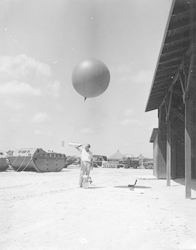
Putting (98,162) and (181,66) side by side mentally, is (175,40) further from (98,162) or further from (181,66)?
(98,162)

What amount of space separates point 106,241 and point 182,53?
6.75 meters

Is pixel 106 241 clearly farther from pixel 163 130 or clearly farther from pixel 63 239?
pixel 163 130

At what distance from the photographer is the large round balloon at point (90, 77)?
10.3m

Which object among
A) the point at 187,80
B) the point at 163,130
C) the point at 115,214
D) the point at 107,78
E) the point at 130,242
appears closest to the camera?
the point at 130,242

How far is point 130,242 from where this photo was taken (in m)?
4.33

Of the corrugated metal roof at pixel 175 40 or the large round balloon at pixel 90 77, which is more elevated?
the corrugated metal roof at pixel 175 40

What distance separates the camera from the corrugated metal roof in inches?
269

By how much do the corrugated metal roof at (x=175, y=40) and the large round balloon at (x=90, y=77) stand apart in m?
1.77

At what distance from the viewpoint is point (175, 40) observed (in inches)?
326

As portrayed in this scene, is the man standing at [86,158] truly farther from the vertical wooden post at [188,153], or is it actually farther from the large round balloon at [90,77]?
the vertical wooden post at [188,153]

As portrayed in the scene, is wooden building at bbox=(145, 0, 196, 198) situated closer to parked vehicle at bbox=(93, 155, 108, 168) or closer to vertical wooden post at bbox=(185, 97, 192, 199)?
vertical wooden post at bbox=(185, 97, 192, 199)

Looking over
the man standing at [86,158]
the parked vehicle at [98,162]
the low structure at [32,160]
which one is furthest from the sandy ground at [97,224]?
the parked vehicle at [98,162]

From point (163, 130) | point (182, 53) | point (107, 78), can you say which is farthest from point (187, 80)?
point (163, 130)

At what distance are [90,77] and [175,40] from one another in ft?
10.1
